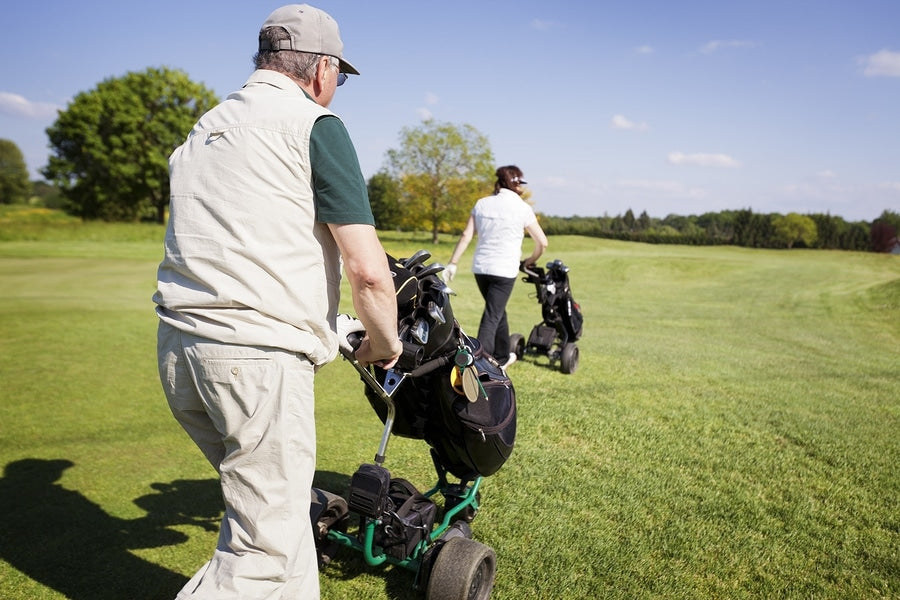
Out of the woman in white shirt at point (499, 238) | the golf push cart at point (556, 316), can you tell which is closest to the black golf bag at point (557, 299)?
the golf push cart at point (556, 316)

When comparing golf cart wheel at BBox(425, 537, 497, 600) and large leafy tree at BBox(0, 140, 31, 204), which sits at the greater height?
large leafy tree at BBox(0, 140, 31, 204)

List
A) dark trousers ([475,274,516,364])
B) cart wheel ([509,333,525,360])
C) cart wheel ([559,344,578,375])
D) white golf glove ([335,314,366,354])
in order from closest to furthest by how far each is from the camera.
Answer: white golf glove ([335,314,366,354]) → dark trousers ([475,274,516,364]) → cart wheel ([559,344,578,375]) → cart wheel ([509,333,525,360])

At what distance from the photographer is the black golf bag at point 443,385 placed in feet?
8.71

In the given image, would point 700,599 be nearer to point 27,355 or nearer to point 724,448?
point 724,448

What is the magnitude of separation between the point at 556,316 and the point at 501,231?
1.53 metres

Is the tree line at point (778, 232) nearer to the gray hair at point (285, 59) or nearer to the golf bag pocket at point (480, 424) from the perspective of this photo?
the golf bag pocket at point (480, 424)

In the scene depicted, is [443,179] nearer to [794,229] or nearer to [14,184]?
[794,229]

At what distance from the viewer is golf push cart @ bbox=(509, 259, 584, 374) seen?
752 cm

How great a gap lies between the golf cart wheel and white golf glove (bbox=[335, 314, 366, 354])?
3.48 feet

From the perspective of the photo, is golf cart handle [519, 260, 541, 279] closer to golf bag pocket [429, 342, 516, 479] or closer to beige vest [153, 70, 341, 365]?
golf bag pocket [429, 342, 516, 479]

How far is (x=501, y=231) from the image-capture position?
675 cm

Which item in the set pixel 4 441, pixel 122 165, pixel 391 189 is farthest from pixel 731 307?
pixel 122 165

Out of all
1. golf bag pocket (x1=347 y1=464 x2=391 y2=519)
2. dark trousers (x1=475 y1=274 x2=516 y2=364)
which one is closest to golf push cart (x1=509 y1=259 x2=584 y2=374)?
dark trousers (x1=475 y1=274 x2=516 y2=364)

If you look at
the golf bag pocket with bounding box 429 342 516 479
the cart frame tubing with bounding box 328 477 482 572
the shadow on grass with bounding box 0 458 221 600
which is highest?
the golf bag pocket with bounding box 429 342 516 479
